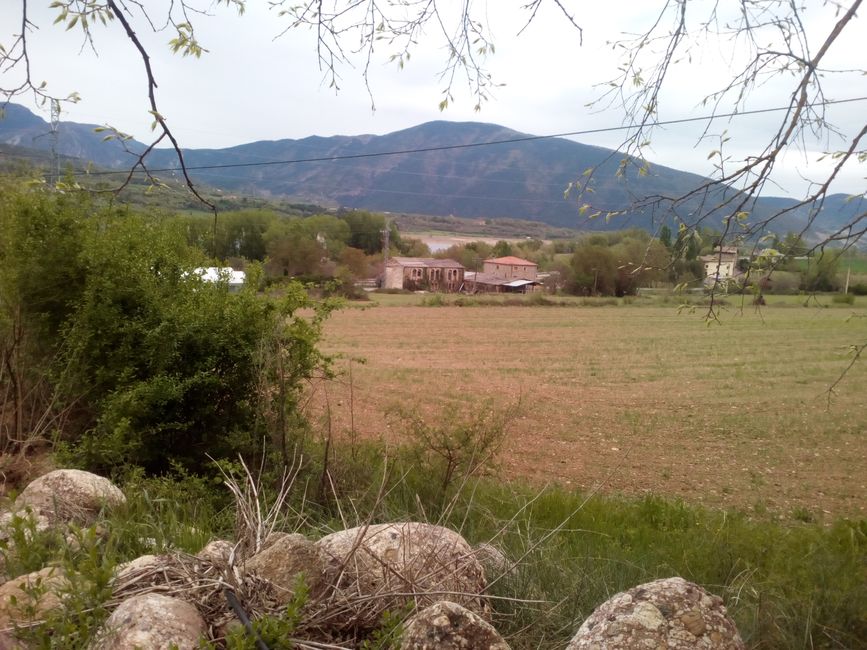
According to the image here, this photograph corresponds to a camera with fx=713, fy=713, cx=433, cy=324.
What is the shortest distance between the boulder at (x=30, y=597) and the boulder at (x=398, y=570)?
3.49ft

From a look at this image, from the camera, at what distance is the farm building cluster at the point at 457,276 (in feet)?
226

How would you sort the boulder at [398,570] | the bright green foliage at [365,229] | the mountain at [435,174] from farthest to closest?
the mountain at [435,174] < the bright green foliage at [365,229] < the boulder at [398,570]

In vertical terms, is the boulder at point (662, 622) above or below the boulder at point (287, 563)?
above

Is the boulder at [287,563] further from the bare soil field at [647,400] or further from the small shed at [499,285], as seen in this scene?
the small shed at [499,285]

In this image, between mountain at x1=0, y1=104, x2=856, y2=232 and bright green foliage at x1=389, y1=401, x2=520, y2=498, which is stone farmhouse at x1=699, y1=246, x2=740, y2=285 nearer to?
bright green foliage at x1=389, y1=401, x2=520, y2=498

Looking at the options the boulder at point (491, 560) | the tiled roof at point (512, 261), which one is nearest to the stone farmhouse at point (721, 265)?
the boulder at point (491, 560)

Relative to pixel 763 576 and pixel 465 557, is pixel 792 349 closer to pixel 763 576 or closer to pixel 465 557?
pixel 763 576

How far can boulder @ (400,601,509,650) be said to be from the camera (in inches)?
95.9

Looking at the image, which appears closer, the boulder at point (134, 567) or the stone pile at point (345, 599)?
the stone pile at point (345, 599)

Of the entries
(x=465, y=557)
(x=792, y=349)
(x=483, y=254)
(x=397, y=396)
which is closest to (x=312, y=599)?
(x=465, y=557)

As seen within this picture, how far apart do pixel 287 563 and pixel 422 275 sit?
224 feet

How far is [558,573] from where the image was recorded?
13.0ft

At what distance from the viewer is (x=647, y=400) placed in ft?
61.9

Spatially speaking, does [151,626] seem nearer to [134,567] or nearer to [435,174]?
[134,567]
